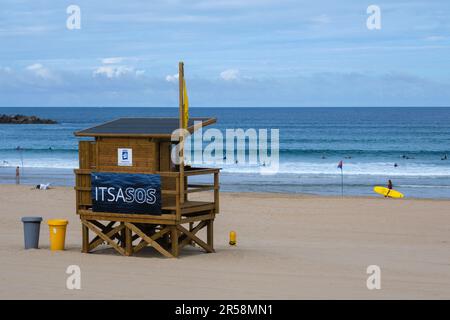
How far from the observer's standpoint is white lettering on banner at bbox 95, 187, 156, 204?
13500 millimetres

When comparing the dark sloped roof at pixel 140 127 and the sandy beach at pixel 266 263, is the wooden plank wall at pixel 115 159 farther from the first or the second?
the sandy beach at pixel 266 263

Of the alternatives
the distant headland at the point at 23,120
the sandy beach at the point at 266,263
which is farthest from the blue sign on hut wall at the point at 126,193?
the distant headland at the point at 23,120

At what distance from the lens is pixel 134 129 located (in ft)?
45.4

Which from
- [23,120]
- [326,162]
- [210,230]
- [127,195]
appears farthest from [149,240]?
[23,120]

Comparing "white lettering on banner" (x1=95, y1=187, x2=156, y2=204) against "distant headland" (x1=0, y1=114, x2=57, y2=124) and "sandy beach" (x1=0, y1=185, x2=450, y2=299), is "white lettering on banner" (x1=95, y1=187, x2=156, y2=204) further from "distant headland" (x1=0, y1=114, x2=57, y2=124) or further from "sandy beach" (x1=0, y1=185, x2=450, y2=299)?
"distant headland" (x1=0, y1=114, x2=57, y2=124)

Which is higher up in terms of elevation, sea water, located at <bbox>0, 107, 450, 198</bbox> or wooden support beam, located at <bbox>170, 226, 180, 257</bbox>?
sea water, located at <bbox>0, 107, 450, 198</bbox>

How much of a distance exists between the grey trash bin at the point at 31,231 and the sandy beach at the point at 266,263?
0.19 meters

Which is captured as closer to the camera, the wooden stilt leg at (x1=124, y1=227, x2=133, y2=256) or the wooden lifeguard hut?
the wooden lifeguard hut

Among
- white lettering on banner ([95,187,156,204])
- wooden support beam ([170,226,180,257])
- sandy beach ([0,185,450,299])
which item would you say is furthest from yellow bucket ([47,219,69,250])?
wooden support beam ([170,226,180,257])

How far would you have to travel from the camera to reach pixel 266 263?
13672mm

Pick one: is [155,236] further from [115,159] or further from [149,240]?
[115,159]

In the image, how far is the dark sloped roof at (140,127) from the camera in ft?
44.2
